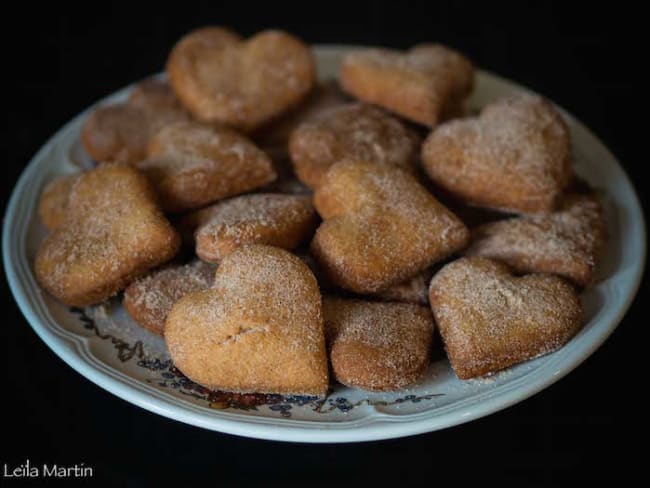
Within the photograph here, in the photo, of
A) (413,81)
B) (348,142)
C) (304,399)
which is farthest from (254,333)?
(413,81)

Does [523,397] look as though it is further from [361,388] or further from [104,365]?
[104,365]

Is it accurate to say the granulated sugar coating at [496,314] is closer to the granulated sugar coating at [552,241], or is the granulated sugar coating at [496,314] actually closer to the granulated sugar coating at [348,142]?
the granulated sugar coating at [552,241]

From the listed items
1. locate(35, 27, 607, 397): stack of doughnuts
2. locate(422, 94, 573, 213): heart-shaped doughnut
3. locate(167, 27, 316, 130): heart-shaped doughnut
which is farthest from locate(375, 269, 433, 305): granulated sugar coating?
locate(167, 27, 316, 130): heart-shaped doughnut

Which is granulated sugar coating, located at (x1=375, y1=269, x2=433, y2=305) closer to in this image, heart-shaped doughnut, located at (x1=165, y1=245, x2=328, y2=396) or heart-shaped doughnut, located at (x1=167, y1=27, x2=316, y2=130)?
heart-shaped doughnut, located at (x1=165, y1=245, x2=328, y2=396)

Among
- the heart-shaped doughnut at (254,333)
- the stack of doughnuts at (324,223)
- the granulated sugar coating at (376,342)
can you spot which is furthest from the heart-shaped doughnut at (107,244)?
the granulated sugar coating at (376,342)

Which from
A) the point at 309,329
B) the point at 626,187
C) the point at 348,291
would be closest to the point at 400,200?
the point at 348,291

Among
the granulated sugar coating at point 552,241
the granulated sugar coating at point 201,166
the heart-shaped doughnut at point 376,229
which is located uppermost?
the granulated sugar coating at point 201,166

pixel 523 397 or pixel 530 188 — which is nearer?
pixel 523 397
